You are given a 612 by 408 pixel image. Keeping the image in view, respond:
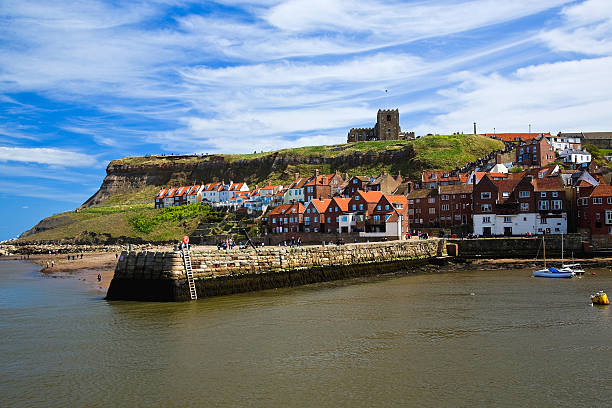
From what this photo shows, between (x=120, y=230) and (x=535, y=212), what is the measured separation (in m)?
79.3

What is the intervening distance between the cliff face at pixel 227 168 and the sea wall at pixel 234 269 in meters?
82.5

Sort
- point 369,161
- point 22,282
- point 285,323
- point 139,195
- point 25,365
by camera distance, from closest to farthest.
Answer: point 25,365, point 285,323, point 22,282, point 369,161, point 139,195

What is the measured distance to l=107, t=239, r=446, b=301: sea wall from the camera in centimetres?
3038

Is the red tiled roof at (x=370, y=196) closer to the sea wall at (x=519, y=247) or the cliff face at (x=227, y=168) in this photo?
the sea wall at (x=519, y=247)

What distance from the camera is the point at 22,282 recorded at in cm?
4525

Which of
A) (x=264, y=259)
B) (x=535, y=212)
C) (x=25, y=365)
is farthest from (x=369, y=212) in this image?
(x=25, y=365)

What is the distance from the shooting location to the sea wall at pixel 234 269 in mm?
30375

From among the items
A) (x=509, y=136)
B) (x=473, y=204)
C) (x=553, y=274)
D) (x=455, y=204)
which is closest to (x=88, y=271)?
(x=553, y=274)

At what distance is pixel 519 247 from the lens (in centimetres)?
5716

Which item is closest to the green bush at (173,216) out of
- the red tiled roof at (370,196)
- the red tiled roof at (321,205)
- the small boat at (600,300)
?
the red tiled roof at (321,205)

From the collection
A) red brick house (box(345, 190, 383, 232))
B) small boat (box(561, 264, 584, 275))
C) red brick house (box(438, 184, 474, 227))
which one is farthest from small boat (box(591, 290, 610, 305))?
red brick house (box(345, 190, 383, 232))

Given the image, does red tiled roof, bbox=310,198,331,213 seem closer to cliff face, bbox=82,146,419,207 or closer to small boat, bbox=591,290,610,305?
small boat, bbox=591,290,610,305

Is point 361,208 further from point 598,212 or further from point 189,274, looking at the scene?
point 189,274

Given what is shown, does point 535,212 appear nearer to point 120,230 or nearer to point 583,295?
point 583,295
